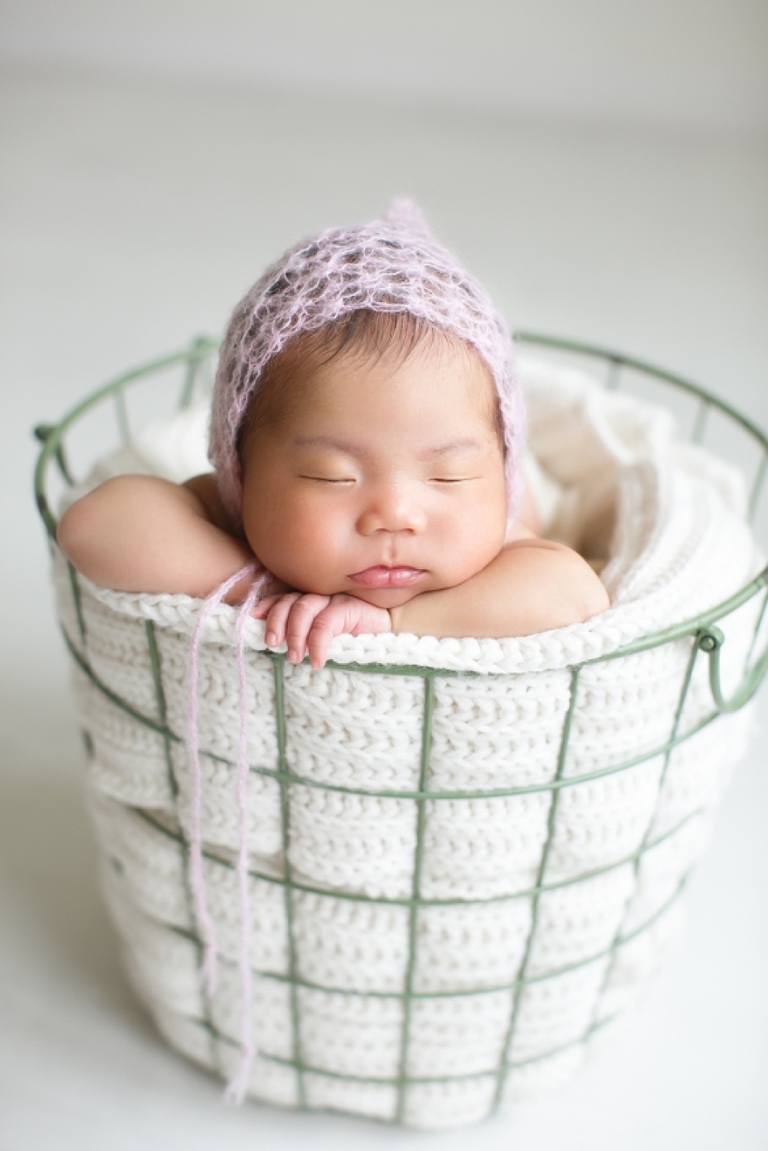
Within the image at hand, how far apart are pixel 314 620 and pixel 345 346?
154 millimetres

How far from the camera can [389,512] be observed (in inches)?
24.3

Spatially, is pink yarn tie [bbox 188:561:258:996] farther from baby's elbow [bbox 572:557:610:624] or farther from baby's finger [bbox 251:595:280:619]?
baby's elbow [bbox 572:557:610:624]

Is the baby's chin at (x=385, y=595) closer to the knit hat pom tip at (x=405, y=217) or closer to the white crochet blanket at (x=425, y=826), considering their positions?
the white crochet blanket at (x=425, y=826)

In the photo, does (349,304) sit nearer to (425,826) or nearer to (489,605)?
(489,605)

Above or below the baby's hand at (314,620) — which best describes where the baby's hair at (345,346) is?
above

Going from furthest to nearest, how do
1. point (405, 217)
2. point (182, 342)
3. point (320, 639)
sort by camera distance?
1. point (182, 342)
2. point (405, 217)
3. point (320, 639)

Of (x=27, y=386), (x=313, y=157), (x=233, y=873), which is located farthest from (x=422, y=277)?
(x=313, y=157)

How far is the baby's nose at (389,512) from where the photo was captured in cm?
62

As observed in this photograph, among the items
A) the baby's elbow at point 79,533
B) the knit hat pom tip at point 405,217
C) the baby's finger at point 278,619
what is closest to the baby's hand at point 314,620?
the baby's finger at point 278,619

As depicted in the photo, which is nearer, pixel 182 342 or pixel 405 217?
pixel 405 217

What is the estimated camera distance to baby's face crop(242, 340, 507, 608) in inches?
24.3

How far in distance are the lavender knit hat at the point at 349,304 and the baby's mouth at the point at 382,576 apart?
0.11 m

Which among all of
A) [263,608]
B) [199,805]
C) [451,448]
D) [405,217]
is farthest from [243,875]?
[405,217]

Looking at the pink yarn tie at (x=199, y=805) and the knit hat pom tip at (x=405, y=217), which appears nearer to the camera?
the pink yarn tie at (x=199, y=805)
